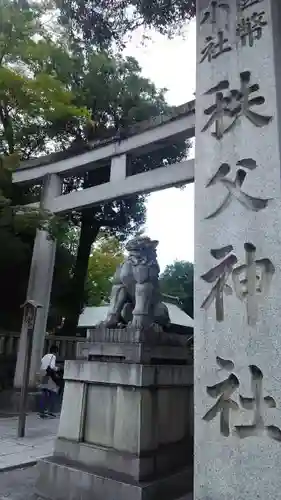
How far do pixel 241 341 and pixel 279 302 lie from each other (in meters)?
0.38

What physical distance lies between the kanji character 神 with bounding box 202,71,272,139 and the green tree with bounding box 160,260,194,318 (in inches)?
698

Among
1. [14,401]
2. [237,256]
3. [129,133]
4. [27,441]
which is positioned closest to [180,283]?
[14,401]

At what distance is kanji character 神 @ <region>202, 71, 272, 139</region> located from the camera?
10.3 ft

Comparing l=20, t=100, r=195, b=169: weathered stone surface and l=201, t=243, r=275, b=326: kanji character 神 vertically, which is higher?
l=20, t=100, r=195, b=169: weathered stone surface

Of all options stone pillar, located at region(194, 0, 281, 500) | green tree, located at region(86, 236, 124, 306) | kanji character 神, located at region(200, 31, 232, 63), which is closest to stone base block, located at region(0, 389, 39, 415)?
stone pillar, located at region(194, 0, 281, 500)

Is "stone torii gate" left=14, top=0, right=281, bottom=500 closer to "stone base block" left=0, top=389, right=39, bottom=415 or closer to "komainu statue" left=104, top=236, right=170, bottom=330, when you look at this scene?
"komainu statue" left=104, top=236, right=170, bottom=330

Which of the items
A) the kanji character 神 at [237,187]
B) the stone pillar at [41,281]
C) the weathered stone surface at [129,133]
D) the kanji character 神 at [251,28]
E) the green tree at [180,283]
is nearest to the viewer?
the kanji character 神 at [237,187]

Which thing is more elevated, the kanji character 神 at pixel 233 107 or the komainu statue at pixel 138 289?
the kanji character 神 at pixel 233 107

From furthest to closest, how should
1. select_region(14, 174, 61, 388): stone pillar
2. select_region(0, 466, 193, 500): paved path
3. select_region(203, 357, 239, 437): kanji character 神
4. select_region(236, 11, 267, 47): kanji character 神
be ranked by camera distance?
select_region(14, 174, 61, 388): stone pillar, select_region(0, 466, 193, 500): paved path, select_region(236, 11, 267, 47): kanji character 神, select_region(203, 357, 239, 437): kanji character 神

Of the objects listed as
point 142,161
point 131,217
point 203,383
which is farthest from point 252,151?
point 131,217

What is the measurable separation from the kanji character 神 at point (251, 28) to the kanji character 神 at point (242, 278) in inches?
67.0

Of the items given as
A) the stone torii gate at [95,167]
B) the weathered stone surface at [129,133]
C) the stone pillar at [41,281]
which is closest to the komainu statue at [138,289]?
the stone torii gate at [95,167]

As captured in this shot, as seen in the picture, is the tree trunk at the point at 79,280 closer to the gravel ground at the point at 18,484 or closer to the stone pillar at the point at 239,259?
the gravel ground at the point at 18,484

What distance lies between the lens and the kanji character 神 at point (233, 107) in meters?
3.14
